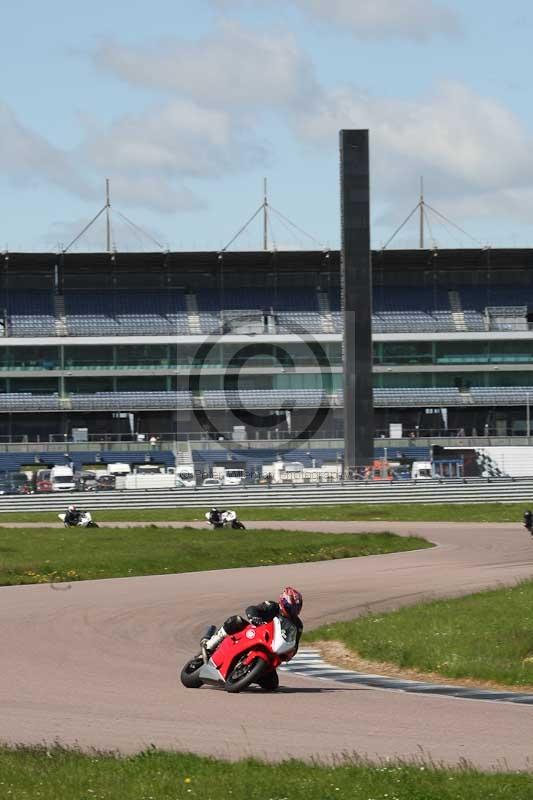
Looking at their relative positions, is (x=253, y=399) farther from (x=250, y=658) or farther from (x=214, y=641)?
(x=250, y=658)

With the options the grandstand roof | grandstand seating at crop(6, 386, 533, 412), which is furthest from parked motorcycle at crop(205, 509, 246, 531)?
the grandstand roof

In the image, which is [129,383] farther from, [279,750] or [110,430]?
[279,750]

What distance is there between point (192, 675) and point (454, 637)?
523 centimetres

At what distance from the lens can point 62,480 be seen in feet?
246

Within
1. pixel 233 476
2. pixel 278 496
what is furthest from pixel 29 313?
pixel 278 496

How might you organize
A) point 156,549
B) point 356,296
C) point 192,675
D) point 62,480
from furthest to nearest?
1. point 62,480
2. point 356,296
3. point 156,549
4. point 192,675

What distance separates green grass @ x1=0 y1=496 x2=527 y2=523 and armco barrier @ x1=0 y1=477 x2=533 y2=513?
78cm

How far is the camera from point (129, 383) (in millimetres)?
104625

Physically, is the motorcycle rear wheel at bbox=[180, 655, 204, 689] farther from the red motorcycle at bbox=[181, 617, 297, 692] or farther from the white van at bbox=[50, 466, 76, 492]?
the white van at bbox=[50, 466, 76, 492]


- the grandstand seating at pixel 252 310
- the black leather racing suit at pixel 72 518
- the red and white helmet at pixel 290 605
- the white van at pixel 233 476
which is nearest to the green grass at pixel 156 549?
the black leather racing suit at pixel 72 518

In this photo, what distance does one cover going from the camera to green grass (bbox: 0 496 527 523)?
5675 centimetres

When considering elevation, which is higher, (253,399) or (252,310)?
(252,310)

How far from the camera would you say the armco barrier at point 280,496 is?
63.6 m

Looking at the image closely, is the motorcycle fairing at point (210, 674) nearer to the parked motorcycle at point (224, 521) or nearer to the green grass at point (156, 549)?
the green grass at point (156, 549)
